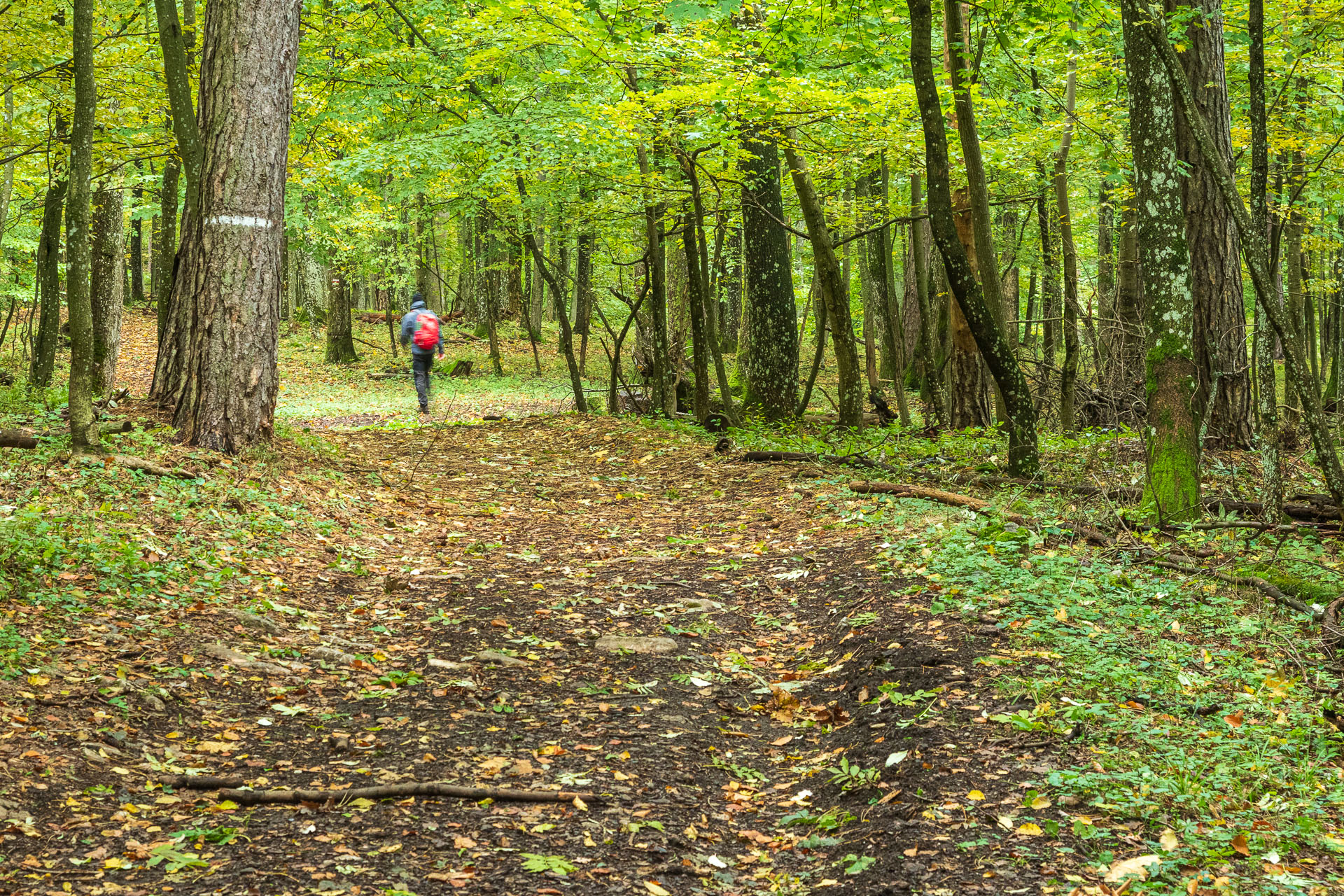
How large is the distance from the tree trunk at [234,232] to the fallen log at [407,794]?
510 centimetres

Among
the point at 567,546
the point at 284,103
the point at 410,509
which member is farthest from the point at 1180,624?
the point at 284,103

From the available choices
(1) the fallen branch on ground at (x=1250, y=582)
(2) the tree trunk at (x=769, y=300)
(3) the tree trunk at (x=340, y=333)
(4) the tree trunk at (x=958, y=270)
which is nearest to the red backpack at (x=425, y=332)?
(2) the tree trunk at (x=769, y=300)

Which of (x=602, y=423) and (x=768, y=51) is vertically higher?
(x=768, y=51)

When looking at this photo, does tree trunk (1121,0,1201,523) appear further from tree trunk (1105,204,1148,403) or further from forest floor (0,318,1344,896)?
tree trunk (1105,204,1148,403)

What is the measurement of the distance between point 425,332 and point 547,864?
13031 mm

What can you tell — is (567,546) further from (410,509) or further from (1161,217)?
(1161,217)

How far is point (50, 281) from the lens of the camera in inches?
500

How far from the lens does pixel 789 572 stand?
680 centimetres

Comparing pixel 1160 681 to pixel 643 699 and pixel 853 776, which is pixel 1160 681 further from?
pixel 643 699

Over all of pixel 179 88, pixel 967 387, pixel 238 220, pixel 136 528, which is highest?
pixel 179 88

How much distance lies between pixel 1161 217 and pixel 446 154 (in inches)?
407

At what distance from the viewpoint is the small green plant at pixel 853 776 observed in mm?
3755

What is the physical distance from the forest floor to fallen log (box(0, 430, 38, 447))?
179 millimetres

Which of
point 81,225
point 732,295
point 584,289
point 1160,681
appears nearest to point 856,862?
point 1160,681
